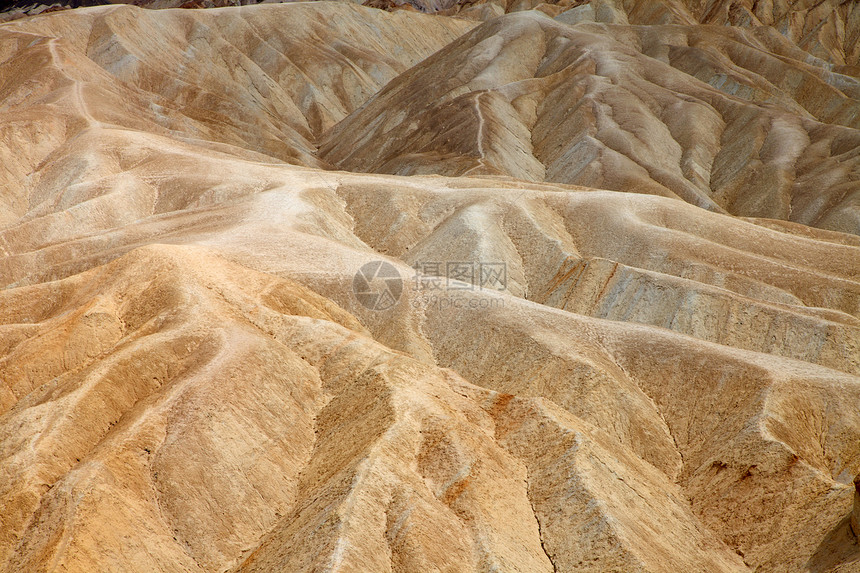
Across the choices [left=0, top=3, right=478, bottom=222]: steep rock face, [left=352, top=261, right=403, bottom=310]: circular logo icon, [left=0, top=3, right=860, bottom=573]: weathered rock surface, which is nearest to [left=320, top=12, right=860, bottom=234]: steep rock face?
[left=0, top=3, right=860, bottom=573]: weathered rock surface

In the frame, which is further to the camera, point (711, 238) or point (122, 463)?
point (711, 238)

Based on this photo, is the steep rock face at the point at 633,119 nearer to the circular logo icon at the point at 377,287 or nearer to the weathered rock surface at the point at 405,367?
the weathered rock surface at the point at 405,367

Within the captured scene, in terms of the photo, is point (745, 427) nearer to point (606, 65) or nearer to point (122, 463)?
point (122, 463)

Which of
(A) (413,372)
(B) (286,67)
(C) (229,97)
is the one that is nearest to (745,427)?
(A) (413,372)

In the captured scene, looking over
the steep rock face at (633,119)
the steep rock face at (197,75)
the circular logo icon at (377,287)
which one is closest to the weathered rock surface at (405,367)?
the circular logo icon at (377,287)

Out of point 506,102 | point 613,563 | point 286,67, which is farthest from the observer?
point 286,67

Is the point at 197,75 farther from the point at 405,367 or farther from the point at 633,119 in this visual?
the point at 405,367
